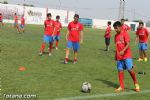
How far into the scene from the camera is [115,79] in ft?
48.0

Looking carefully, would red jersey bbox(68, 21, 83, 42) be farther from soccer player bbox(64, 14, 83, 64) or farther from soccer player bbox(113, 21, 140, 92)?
soccer player bbox(113, 21, 140, 92)

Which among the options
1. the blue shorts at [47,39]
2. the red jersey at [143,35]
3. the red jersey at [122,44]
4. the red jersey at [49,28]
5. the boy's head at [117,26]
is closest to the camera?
the boy's head at [117,26]

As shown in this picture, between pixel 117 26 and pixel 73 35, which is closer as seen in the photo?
pixel 117 26

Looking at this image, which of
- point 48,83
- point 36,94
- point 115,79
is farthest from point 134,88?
point 36,94

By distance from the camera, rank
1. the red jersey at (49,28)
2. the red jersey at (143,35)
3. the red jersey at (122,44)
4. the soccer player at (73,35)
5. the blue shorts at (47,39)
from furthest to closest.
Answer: the red jersey at (143,35)
the red jersey at (49,28)
the blue shorts at (47,39)
the soccer player at (73,35)
the red jersey at (122,44)

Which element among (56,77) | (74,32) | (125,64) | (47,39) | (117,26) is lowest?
(56,77)

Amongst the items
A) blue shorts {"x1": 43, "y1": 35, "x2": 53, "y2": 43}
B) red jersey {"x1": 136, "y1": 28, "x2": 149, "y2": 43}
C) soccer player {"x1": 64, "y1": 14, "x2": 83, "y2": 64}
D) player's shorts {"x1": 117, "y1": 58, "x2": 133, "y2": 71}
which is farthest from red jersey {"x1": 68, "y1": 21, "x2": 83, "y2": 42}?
player's shorts {"x1": 117, "y1": 58, "x2": 133, "y2": 71}

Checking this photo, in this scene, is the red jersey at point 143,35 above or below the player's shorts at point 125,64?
above

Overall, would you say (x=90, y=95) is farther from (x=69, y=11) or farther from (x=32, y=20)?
(x=69, y=11)

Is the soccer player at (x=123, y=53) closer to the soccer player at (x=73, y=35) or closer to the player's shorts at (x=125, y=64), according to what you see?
the player's shorts at (x=125, y=64)

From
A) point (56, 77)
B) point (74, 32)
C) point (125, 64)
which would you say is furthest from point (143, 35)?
point (125, 64)

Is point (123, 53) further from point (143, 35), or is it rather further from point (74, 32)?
point (143, 35)

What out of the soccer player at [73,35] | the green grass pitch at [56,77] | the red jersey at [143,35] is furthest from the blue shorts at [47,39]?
the red jersey at [143,35]

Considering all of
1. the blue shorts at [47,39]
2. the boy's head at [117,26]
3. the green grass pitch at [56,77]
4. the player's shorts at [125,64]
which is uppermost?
the boy's head at [117,26]
